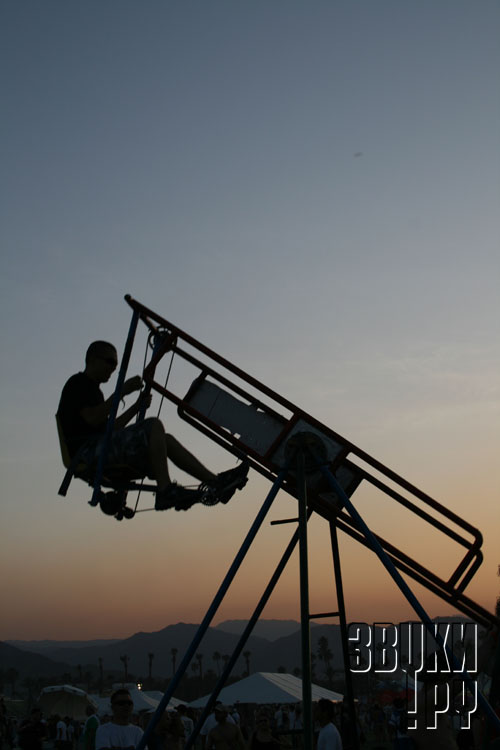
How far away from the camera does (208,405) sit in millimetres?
10102

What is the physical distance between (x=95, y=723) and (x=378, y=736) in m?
44.1

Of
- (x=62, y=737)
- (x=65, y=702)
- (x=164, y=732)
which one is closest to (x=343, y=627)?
(x=164, y=732)

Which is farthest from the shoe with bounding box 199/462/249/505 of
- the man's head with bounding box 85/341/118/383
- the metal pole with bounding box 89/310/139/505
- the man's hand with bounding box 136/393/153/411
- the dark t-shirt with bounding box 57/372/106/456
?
the man's head with bounding box 85/341/118/383

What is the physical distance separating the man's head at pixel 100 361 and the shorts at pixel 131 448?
0.84 m

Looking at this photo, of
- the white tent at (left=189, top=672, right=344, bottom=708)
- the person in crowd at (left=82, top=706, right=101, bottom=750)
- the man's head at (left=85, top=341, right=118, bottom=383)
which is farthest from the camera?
the white tent at (left=189, top=672, right=344, bottom=708)

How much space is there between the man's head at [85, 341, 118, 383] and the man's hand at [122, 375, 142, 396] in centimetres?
46

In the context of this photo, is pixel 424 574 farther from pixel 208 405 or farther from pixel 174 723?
pixel 174 723

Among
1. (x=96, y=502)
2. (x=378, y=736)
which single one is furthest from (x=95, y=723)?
(x=378, y=736)

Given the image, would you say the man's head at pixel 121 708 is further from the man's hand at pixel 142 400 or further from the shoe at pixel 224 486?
the man's hand at pixel 142 400

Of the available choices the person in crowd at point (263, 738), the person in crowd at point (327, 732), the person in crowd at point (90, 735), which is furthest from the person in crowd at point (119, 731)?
the person in crowd at point (263, 738)

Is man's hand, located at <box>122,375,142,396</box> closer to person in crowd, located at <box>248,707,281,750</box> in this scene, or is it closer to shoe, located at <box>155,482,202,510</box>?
shoe, located at <box>155,482,202,510</box>

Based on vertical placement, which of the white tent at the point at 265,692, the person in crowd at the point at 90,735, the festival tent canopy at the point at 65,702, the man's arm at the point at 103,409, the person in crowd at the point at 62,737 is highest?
the man's arm at the point at 103,409

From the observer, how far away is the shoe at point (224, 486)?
31.5ft

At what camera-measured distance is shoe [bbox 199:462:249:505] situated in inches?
378
